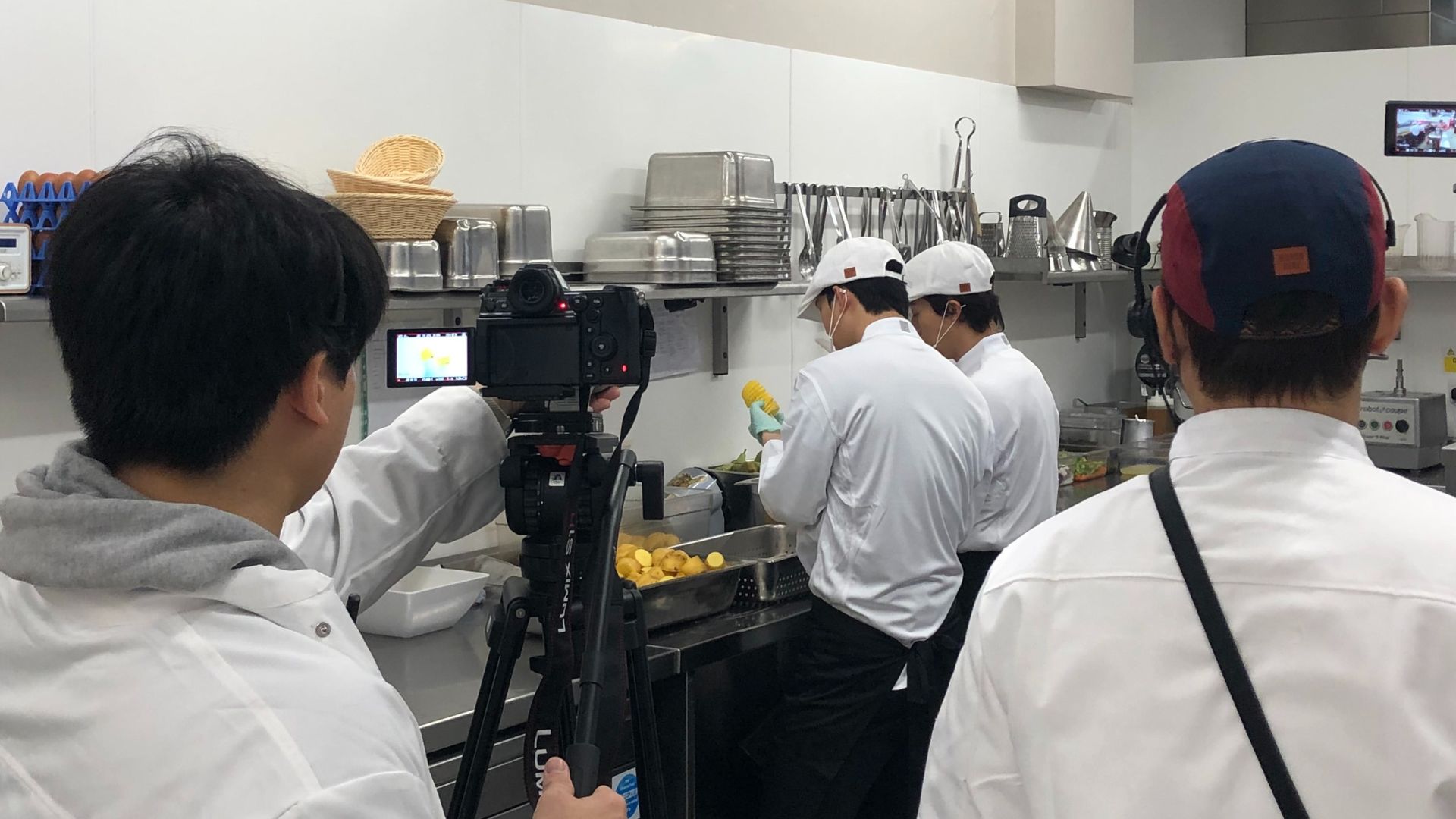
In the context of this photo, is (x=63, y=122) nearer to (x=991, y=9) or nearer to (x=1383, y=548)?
(x=1383, y=548)

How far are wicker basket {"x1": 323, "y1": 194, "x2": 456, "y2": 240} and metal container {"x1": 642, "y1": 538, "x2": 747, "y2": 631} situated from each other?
823mm

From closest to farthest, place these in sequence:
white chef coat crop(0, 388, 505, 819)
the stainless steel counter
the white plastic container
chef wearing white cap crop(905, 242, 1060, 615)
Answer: white chef coat crop(0, 388, 505, 819)
the stainless steel counter
the white plastic container
chef wearing white cap crop(905, 242, 1060, 615)

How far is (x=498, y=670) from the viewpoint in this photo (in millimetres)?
1599

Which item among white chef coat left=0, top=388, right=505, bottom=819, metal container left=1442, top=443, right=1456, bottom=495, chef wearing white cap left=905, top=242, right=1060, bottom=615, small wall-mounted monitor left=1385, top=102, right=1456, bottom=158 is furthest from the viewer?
small wall-mounted monitor left=1385, top=102, right=1456, bottom=158

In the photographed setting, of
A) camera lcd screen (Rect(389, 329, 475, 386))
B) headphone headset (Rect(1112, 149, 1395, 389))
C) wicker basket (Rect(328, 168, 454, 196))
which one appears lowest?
camera lcd screen (Rect(389, 329, 475, 386))

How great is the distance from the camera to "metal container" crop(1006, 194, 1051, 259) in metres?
4.34

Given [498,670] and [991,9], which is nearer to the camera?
[498,670]

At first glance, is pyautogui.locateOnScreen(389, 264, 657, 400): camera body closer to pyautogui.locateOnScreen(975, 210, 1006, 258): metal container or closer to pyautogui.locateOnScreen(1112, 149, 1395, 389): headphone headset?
pyautogui.locateOnScreen(1112, 149, 1395, 389): headphone headset

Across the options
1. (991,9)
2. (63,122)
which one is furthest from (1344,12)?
(63,122)

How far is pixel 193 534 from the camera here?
889mm

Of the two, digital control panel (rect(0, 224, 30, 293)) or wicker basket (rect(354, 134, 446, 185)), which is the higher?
wicker basket (rect(354, 134, 446, 185))

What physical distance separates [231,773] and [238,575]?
134 mm

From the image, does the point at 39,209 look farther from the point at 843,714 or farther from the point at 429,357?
the point at 843,714

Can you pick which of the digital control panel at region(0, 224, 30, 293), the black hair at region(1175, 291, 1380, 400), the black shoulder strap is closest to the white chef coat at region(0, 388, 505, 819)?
the black shoulder strap
